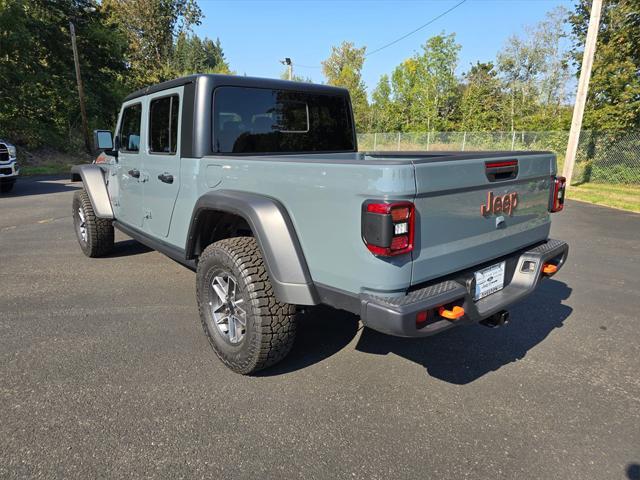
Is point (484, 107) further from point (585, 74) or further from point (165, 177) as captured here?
point (165, 177)

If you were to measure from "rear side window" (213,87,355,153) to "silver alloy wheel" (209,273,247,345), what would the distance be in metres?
1.00

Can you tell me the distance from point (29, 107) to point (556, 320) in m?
24.4

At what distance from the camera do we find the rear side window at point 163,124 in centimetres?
331

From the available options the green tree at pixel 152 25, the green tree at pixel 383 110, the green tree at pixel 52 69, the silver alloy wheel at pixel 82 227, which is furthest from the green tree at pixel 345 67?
the silver alloy wheel at pixel 82 227

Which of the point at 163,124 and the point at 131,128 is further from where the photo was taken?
the point at 131,128

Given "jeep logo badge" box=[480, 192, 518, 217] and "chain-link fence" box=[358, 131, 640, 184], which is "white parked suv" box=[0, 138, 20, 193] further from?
"chain-link fence" box=[358, 131, 640, 184]

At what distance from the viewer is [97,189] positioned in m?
4.92

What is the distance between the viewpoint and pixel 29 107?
797 inches

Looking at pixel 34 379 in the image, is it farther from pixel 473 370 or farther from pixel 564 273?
pixel 564 273

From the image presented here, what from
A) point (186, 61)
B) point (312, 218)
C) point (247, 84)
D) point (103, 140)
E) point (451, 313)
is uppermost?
point (186, 61)

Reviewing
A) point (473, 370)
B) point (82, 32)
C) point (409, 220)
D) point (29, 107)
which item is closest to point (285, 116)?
point (409, 220)

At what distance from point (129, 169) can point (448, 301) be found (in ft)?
11.4

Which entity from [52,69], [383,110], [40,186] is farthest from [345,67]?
[40,186]

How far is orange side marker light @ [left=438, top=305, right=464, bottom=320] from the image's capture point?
7.02 feet
